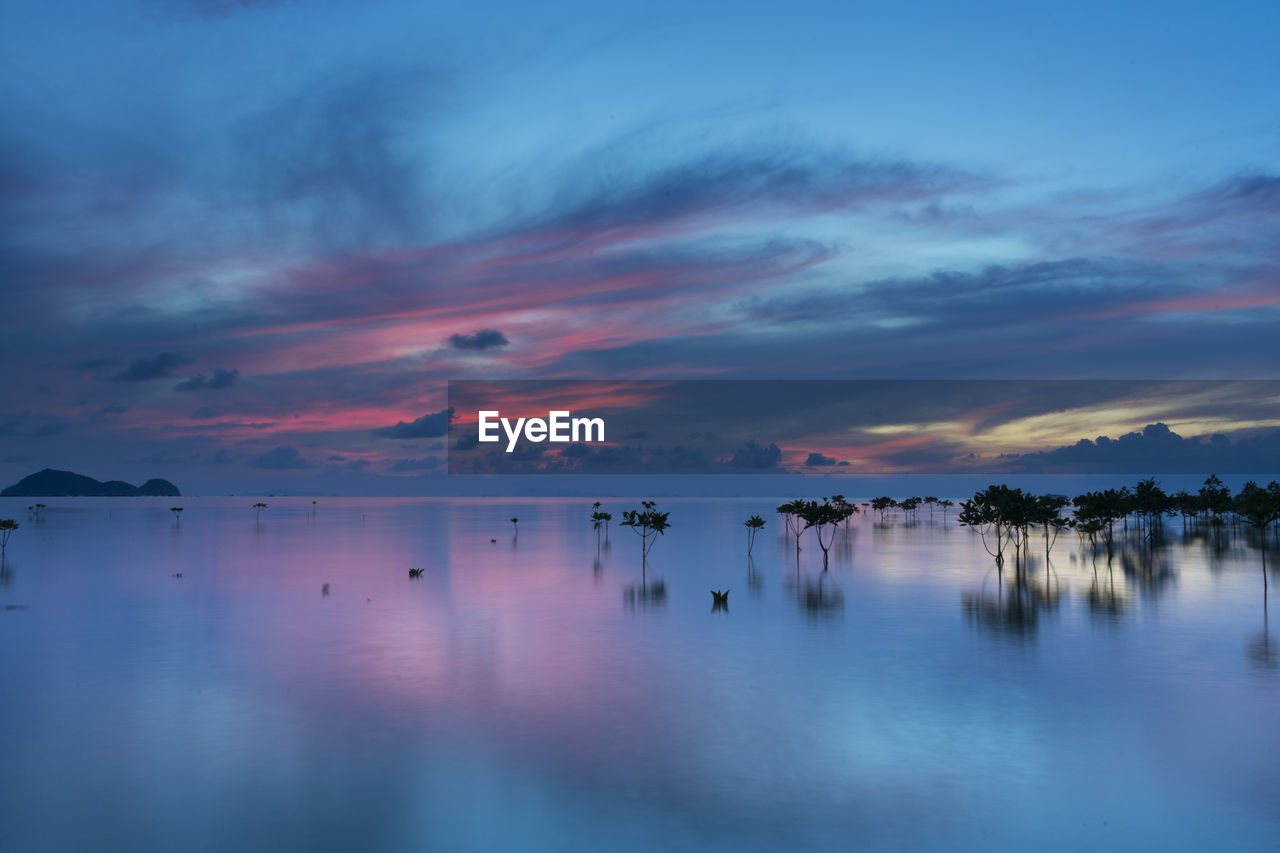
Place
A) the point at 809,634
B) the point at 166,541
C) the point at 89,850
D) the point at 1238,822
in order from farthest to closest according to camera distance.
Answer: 1. the point at 166,541
2. the point at 809,634
3. the point at 1238,822
4. the point at 89,850

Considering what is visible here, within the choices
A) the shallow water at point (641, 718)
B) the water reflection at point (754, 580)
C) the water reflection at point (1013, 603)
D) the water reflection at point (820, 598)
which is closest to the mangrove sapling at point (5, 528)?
the shallow water at point (641, 718)

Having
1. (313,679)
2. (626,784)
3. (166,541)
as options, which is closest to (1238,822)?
(626,784)

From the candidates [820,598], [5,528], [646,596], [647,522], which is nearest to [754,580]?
[820,598]

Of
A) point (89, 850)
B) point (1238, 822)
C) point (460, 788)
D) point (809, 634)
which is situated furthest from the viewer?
point (809, 634)

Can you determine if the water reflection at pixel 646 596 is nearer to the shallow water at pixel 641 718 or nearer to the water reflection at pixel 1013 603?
the shallow water at pixel 641 718

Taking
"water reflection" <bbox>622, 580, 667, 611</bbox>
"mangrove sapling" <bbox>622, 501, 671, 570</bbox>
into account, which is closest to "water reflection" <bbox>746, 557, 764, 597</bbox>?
"water reflection" <bbox>622, 580, 667, 611</bbox>

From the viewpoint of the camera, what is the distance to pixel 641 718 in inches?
1319

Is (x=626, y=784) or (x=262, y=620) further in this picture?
(x=262, y=620)

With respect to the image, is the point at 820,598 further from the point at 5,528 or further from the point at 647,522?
the point at 5,528

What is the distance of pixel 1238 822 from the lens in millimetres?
23141

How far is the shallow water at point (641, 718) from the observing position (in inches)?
916

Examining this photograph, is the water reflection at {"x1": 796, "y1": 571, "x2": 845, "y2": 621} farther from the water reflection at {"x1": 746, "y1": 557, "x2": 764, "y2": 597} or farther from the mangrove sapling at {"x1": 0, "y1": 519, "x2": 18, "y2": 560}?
the mangrove sapling at {"x1": 0, "y1": 519, "x2": 18, "y2": 560}

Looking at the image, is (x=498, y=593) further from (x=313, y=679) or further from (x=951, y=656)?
(x=951, y=656)

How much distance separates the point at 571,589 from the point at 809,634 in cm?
2739
